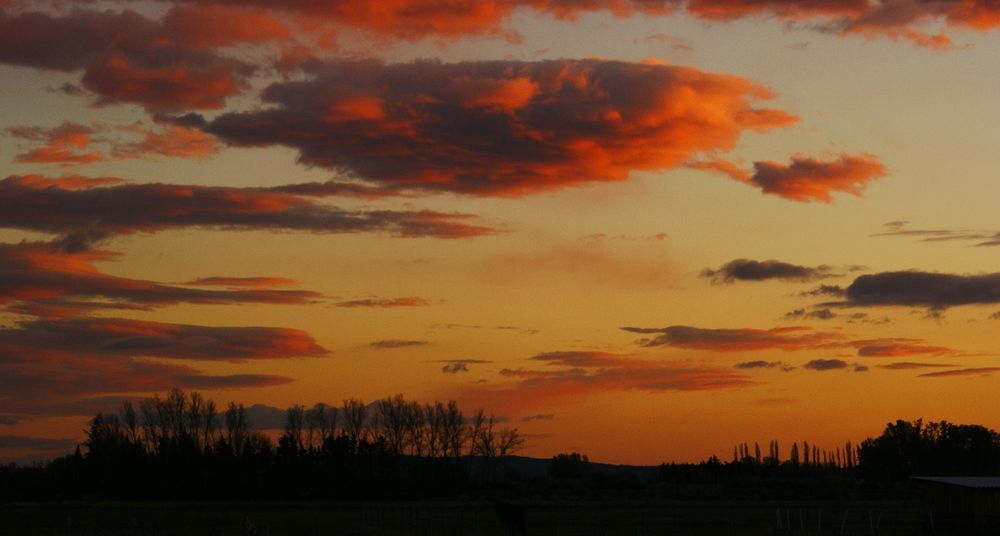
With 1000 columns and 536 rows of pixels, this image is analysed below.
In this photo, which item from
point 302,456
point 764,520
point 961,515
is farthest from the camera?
point 302,456

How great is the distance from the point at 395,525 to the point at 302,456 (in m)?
107

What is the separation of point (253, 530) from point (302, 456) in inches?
4642

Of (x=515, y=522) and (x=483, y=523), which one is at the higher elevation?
(x=515, y=522)

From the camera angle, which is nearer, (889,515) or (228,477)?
(889,515)

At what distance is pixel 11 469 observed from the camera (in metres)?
194

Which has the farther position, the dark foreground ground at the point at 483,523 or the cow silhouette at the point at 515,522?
the dark foreground ground at the point at 483,523

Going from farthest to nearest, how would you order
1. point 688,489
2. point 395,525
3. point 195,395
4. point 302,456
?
point 195,395 → point 302,456 → point 688,489 → point 395,525

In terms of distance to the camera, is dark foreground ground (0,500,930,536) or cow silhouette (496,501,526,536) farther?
dark foreground ground (0,500,930,536)

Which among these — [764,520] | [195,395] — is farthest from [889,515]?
[195,395]

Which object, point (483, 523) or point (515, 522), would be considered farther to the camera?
point (483, 523)

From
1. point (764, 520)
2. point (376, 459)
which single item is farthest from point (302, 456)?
point (764, 520)

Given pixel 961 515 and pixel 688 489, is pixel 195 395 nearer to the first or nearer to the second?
pixel 688 489

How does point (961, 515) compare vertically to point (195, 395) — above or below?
below

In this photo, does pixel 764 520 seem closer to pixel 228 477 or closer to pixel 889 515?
pixel 889 515
